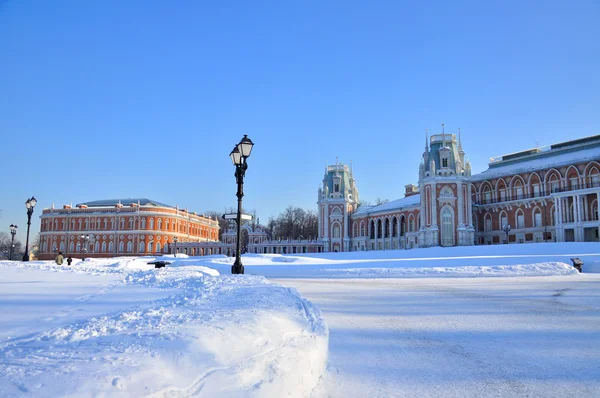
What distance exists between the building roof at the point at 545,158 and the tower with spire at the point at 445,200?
4646mm

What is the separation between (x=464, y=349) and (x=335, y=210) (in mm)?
66277

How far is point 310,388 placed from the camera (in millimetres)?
4668

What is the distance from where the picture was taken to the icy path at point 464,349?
184 inches

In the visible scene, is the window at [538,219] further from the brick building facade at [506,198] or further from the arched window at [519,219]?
the arched window at [519,219]

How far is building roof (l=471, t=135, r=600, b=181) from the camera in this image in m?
50.2

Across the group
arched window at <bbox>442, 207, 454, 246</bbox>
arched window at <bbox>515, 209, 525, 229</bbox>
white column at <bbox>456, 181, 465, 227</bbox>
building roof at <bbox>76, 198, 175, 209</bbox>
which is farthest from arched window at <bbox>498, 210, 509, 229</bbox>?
building roof at <bbox>76, 198, 175, 209</bbox>

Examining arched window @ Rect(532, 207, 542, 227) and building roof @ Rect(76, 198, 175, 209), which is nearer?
arched window @ Rect(532, 207, 542, 227)

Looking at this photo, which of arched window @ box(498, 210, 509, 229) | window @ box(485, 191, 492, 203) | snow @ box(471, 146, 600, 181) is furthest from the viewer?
window @ box(485, 191, 492, 203)

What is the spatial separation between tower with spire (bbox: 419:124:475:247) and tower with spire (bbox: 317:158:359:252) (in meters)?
17.4

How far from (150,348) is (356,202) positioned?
73318 millimetres

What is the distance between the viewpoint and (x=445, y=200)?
180 feet

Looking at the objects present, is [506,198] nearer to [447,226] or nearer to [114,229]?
[447,226]

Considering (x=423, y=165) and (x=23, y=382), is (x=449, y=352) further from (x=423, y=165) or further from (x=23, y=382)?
(x=423, y=165)

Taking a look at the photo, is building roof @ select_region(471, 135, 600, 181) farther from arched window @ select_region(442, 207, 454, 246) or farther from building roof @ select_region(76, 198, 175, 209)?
building roof @ select_region(76, 198, 175, 209)
